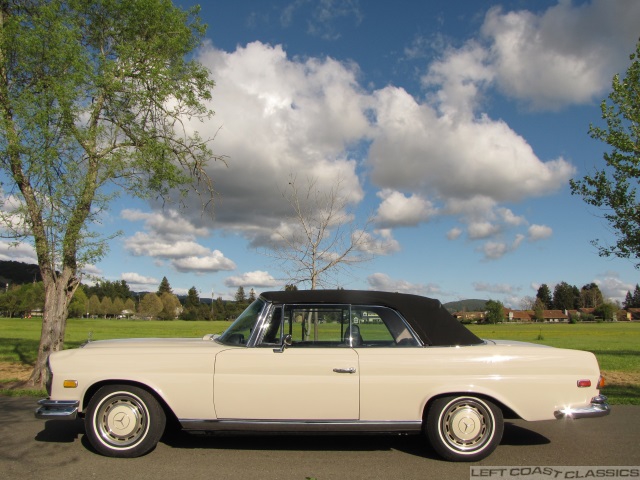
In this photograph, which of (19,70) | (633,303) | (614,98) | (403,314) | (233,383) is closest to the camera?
(233,383)

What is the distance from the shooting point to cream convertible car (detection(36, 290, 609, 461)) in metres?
4.71

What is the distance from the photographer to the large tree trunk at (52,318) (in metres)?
10.2

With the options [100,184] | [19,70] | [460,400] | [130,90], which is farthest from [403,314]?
[19,70]

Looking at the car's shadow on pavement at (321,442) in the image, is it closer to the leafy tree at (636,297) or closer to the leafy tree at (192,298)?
the leafy tree at (192,298)

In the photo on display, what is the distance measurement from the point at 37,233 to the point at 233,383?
692 cm

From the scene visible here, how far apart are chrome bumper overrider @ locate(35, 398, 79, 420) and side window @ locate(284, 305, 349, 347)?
2.08m

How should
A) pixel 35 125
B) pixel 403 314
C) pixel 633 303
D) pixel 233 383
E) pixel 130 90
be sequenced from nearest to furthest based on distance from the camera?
pixel 233 383 → pixel 403 314 → pixel 35 125 → pixel 130 90 → pixel 633 303

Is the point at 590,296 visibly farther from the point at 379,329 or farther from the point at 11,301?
the point at 379,329

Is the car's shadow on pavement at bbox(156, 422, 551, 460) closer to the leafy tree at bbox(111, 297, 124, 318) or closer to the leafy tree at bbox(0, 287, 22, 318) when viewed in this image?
the leafy tree at bbox(0, 287, 22, 318)

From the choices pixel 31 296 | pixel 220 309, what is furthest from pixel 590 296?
pixel 31 296

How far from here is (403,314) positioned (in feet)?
16.8

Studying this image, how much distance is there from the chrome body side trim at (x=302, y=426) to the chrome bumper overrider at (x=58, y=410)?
1053 millimetres

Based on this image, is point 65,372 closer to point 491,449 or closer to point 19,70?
point 491,449

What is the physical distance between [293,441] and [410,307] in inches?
74.5
